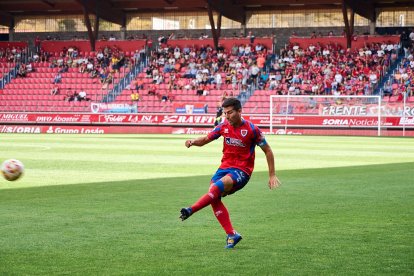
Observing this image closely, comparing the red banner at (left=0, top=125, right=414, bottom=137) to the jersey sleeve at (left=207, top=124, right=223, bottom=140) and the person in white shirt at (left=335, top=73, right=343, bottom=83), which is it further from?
the jersey sleeve at (left=207, top=124, right=223, bottom=140)

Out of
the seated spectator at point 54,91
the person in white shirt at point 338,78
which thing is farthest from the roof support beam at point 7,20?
the person in white shirt at point 338,78

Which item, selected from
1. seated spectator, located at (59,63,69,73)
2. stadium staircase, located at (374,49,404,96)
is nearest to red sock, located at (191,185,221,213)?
stadium staircase, located at (374,49,404,96)

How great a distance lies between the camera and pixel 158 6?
6288 centimetres

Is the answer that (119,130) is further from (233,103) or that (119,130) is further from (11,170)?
(233,103)

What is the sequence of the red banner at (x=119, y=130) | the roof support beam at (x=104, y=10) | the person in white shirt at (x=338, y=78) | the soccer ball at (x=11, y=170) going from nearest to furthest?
1. the soccer ball at (x=11, y=170)
2. the red banner at (x=119, y=130)
3. the person in white shirt at (x=338, y=78)
4. the roof support beam at (x=104, y=10)

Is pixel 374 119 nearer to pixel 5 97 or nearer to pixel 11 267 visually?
pixel 5 97

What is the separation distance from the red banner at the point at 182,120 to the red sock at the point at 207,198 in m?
39.0

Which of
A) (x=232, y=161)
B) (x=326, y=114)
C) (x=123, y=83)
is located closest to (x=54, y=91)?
(x=123, y=83)

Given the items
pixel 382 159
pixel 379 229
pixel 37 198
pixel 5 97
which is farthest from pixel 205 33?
pixel 379 229

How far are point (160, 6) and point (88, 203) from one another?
2002 inches

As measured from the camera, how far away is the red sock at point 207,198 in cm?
876

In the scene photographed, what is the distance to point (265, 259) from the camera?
26.9 ft

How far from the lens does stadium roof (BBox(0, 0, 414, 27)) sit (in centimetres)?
5697

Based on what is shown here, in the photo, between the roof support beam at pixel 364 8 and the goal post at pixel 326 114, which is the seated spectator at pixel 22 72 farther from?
the roof support beam at pixel 364 8
